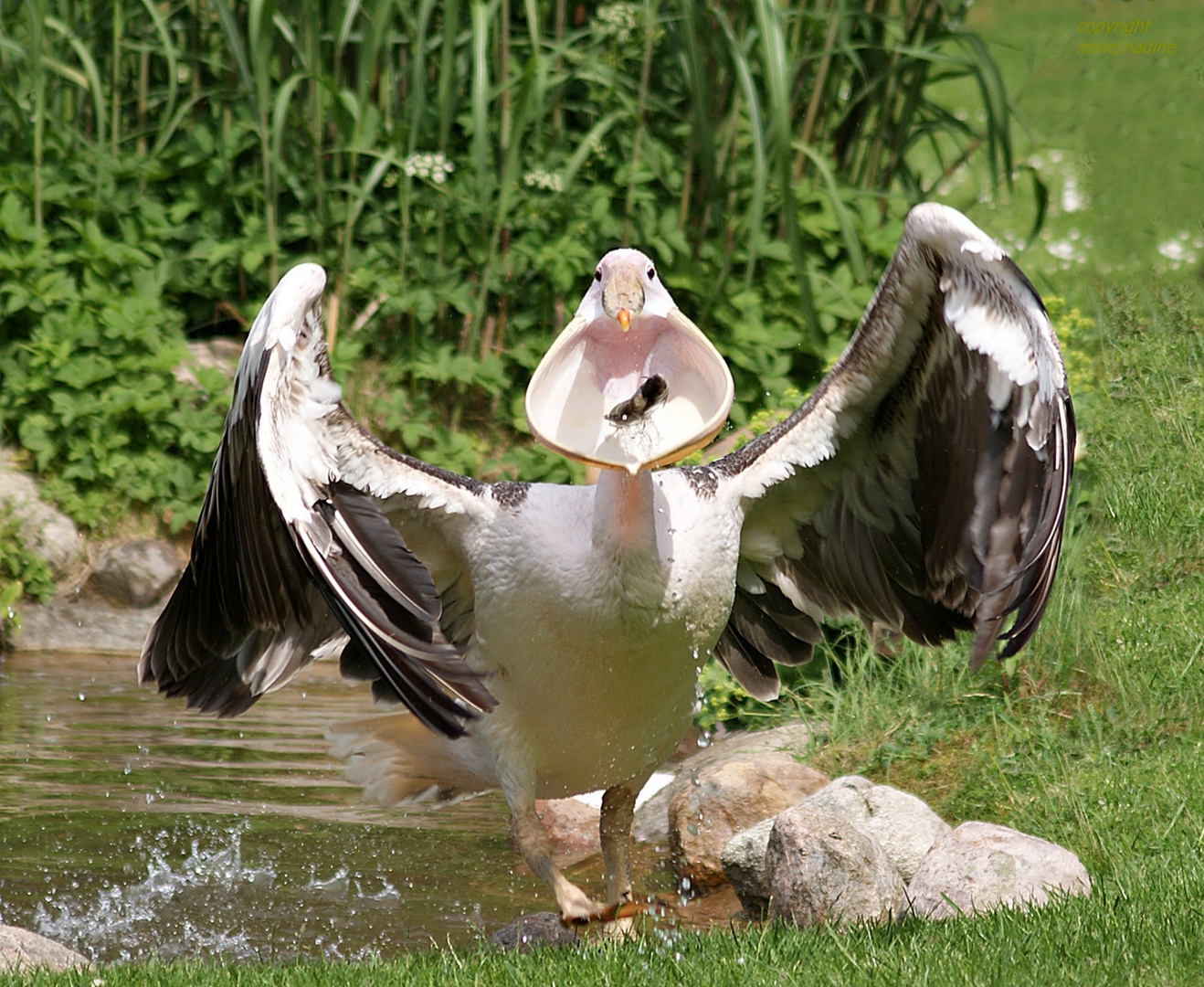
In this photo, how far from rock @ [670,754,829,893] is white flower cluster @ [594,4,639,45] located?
4.19m

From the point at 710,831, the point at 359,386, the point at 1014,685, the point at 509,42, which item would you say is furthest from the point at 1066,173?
the point at 710,831

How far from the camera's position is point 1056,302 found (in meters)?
6.53

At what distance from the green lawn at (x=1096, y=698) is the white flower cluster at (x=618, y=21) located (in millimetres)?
2023

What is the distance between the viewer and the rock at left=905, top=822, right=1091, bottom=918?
3898mm

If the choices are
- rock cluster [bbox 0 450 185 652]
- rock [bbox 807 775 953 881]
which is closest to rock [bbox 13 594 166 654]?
rock cluster [bbox 0 450 185 652]

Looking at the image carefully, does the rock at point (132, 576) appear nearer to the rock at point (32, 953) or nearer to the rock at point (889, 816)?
the rock at point (32, 953)

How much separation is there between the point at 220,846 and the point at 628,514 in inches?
83.2

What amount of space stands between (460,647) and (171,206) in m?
4.94

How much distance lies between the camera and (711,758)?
18.9 ft

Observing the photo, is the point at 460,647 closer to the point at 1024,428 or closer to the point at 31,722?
the point at 1024,428

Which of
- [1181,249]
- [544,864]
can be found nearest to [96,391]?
[544,864]

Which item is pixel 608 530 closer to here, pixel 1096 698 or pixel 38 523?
pixel 1096 698

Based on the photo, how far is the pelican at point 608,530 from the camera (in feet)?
11.6

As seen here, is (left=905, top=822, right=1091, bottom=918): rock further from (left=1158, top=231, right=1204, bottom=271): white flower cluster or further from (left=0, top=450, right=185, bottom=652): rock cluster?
(left=1158, top=231, right=1204, bottom=271): white flower cluster
